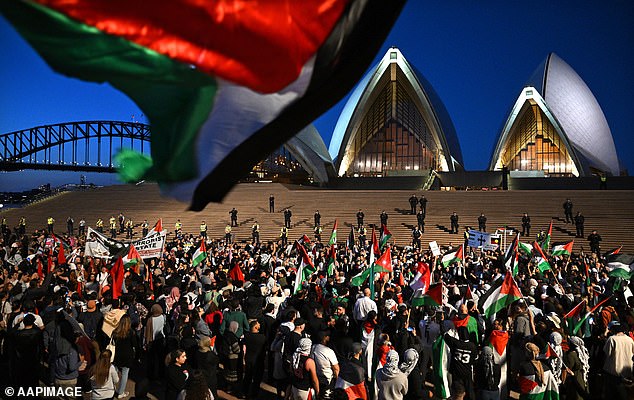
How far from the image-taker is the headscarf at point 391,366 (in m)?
4.12

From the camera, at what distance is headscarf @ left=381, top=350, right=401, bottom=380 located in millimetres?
4125

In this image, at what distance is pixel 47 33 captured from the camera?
1672 millimetres

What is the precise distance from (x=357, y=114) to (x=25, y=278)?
41.5m

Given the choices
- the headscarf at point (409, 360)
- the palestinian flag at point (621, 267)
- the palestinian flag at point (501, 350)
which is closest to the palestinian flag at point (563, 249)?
the palestinian flag at point (621, 267)

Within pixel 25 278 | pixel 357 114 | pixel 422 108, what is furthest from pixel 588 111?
pixel 25 278

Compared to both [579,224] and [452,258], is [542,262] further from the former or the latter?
[579,224]

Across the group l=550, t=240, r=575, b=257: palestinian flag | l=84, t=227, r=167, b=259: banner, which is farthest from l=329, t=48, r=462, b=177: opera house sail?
l=84, t=227, r=167, b=259: banner

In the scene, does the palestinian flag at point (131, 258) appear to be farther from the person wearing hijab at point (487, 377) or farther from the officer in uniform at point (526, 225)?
the officer in uniform at point (526, 225)

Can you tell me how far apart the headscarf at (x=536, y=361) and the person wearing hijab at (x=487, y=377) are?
0.52 metres

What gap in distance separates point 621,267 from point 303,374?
286 inches

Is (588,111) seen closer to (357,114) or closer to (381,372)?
(357,114)

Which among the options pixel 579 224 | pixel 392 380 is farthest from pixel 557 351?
pixel 579 224

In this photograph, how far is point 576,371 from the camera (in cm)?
481

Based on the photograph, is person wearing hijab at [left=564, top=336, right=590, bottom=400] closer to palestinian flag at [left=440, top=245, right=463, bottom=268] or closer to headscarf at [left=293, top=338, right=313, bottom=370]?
headscarf at [left=293, top=338, right=313, bottom=370]
